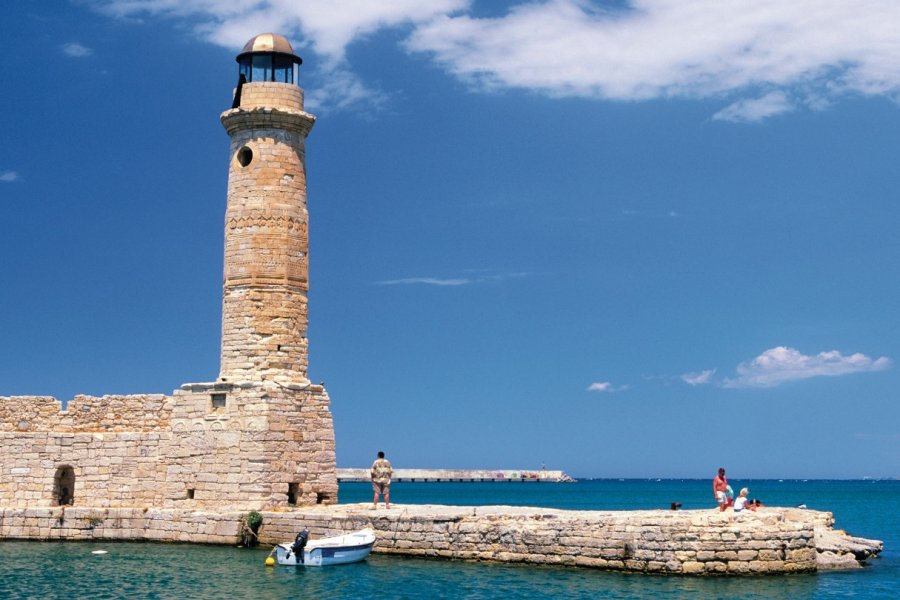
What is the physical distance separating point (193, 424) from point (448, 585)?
7.28 meters

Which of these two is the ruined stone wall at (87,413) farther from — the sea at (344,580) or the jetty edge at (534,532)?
the sea at (344,580)

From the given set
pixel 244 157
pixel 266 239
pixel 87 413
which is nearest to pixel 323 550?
pixel 266 239

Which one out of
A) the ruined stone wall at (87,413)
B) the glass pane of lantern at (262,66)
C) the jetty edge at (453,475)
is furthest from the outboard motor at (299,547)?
the jetty edge at (453,475)

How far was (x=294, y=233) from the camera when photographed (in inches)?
879

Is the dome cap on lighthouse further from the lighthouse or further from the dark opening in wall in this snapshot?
the dark opening in wall

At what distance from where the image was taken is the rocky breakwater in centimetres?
1670

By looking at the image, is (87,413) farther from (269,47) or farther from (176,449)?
(269,47)

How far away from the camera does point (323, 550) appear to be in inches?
736

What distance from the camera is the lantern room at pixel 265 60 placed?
2294cm

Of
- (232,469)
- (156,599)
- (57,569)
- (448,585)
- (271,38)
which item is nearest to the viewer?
(156,599)

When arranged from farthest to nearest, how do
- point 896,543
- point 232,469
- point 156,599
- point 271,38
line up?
1. point 896,543
2. point 271,38
3. point 232,469
4. point 156,599

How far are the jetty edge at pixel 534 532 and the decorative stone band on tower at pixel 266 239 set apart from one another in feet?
10.1

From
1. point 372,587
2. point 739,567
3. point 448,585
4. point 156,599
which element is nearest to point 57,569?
point 156,599

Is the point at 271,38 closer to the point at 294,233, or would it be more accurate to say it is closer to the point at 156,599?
the point at 294,233
